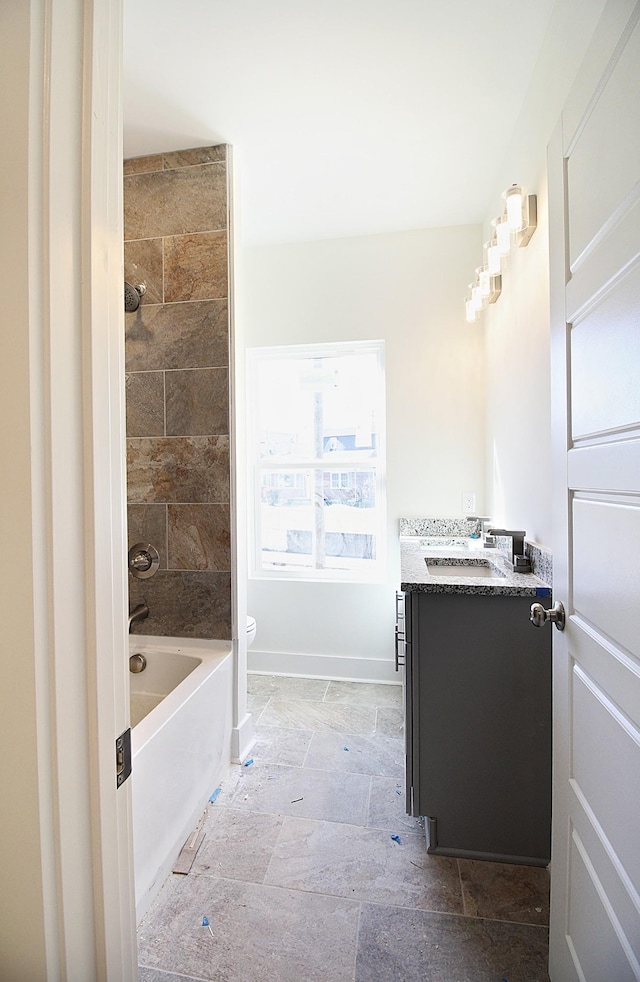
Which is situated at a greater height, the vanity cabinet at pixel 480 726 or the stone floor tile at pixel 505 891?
the vanity cabinet at pixel 480 726

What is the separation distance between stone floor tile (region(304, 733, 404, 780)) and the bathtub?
0.42m

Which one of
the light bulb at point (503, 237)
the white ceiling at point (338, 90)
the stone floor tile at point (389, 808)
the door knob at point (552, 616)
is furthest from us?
the light bulb at point (503, 237)

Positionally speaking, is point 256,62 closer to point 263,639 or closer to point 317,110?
point 317,110

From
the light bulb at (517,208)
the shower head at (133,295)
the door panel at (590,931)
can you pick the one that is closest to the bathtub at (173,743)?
the door panel at (590,931)

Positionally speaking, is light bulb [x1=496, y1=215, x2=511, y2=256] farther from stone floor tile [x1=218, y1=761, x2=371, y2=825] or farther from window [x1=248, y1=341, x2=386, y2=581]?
stone floor tile [x1=218, y1=761, x2=371, y2=825]

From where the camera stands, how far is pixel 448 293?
109 inches

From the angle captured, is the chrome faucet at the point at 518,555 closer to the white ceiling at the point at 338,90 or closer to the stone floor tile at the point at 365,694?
the stone floor tile at the point at 365,694

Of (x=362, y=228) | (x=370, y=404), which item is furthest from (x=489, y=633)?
(x=362, y=228)

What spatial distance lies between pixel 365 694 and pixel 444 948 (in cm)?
146

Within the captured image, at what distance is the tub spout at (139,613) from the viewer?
2.11m

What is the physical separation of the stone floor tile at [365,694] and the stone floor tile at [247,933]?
1240 millimetres

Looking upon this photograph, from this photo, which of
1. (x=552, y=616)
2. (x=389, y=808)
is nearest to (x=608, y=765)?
(x=552, y=616)

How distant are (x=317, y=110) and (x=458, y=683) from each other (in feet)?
7.39

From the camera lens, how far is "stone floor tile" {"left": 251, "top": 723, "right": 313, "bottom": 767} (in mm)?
2074
